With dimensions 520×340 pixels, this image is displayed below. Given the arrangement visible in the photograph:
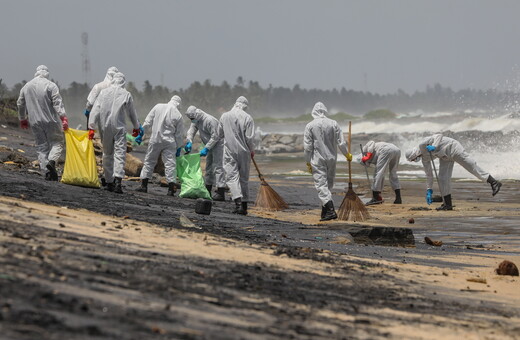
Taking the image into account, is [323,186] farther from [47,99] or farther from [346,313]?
[346,313]

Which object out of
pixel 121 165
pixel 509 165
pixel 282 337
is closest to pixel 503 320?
pixel 282 337

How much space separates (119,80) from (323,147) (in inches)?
132

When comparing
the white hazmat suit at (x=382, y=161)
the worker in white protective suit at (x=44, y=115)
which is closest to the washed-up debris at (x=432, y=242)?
the worker in white protective suit at (x=44, y=115)

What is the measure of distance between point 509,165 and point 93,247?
25.2m

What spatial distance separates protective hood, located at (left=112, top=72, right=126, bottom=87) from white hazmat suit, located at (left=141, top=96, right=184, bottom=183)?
1.37 metres

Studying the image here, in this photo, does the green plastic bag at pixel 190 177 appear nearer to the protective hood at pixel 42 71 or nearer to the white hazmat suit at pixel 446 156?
the protective hood at pixel 42 71

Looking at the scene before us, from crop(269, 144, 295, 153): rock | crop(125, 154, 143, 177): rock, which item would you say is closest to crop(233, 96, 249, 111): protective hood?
crop(125, 154, 143, 177): rock

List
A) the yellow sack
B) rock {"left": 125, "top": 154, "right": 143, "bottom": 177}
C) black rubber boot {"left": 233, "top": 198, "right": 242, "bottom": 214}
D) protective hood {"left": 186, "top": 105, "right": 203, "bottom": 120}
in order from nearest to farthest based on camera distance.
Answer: black rubber boot {"left": 233, "top": 198, "right": 242, "bottom": 214} → the yellow sack → protective hood {"left": 186, "top": 105, "right": 203, "bottom": 120} → rock {"left": 125, "top": 154, "right": 143, "bottom": 177}

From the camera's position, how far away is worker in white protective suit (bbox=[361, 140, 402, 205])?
1756 cm

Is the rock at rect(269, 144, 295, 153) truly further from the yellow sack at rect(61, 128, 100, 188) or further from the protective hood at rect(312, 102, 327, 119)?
the yellow sack at rect(61, 128, 100, 188)

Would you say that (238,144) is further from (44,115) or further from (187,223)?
(187,223)

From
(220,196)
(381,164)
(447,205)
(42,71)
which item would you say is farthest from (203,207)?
(381,164)

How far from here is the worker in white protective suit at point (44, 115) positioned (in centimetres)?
1401

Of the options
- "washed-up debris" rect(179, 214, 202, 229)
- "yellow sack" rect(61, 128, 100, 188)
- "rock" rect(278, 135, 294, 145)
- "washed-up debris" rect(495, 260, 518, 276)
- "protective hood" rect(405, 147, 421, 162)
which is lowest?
"washed-up debris" rect(495, 260, 518, 276)
